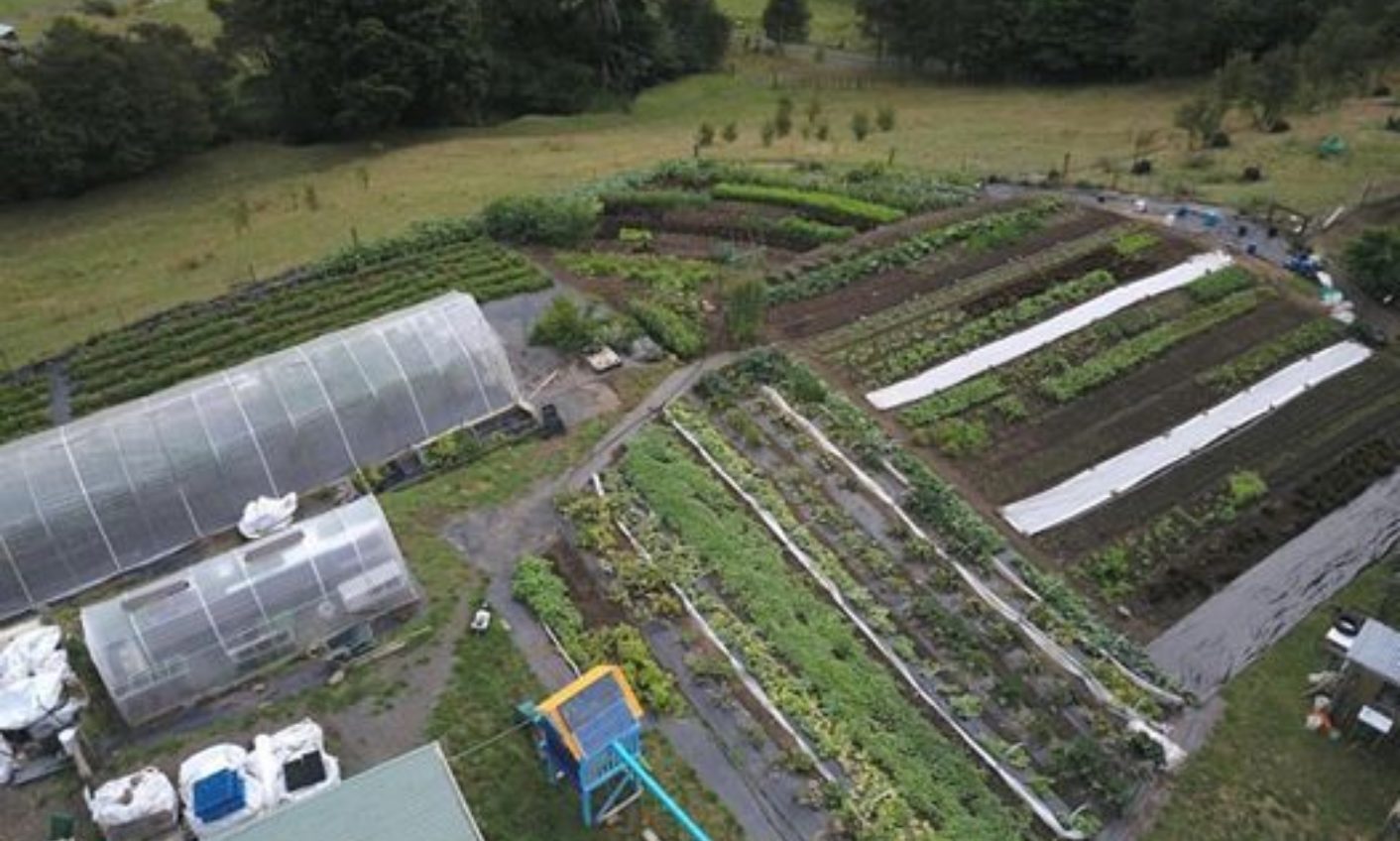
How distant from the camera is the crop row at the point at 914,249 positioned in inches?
969

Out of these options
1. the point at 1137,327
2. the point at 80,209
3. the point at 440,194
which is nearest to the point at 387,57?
the point at 440,194

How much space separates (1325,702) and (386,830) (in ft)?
43.8

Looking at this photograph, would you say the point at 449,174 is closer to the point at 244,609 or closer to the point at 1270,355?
the point at 244,609

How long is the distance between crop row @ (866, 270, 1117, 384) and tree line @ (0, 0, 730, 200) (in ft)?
78.8

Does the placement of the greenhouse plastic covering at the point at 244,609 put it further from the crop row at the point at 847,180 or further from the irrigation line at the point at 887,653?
the crop row at the point at 847,180

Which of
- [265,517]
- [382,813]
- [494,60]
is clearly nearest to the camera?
[382,813]

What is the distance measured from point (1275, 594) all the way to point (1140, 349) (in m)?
7.28

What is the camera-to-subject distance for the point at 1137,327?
2316cm

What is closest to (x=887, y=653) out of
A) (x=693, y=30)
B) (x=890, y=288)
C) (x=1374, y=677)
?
(x=1374, y=677)

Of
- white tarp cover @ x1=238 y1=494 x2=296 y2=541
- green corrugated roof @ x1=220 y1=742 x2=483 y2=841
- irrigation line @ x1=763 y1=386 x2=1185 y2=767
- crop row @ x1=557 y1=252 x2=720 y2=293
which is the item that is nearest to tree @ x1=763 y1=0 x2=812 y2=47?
crop row @ x1=557 y1=252 x2=720 y2=293

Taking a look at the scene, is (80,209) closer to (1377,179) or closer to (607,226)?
(607,226)

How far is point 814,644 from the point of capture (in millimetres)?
15617

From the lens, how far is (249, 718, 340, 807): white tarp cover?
1288 centimetres

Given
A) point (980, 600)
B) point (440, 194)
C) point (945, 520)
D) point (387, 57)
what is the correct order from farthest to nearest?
1. point (387, 57)
2. point (440, 194)
3. point (945, 520)
4. point (980, 600)
